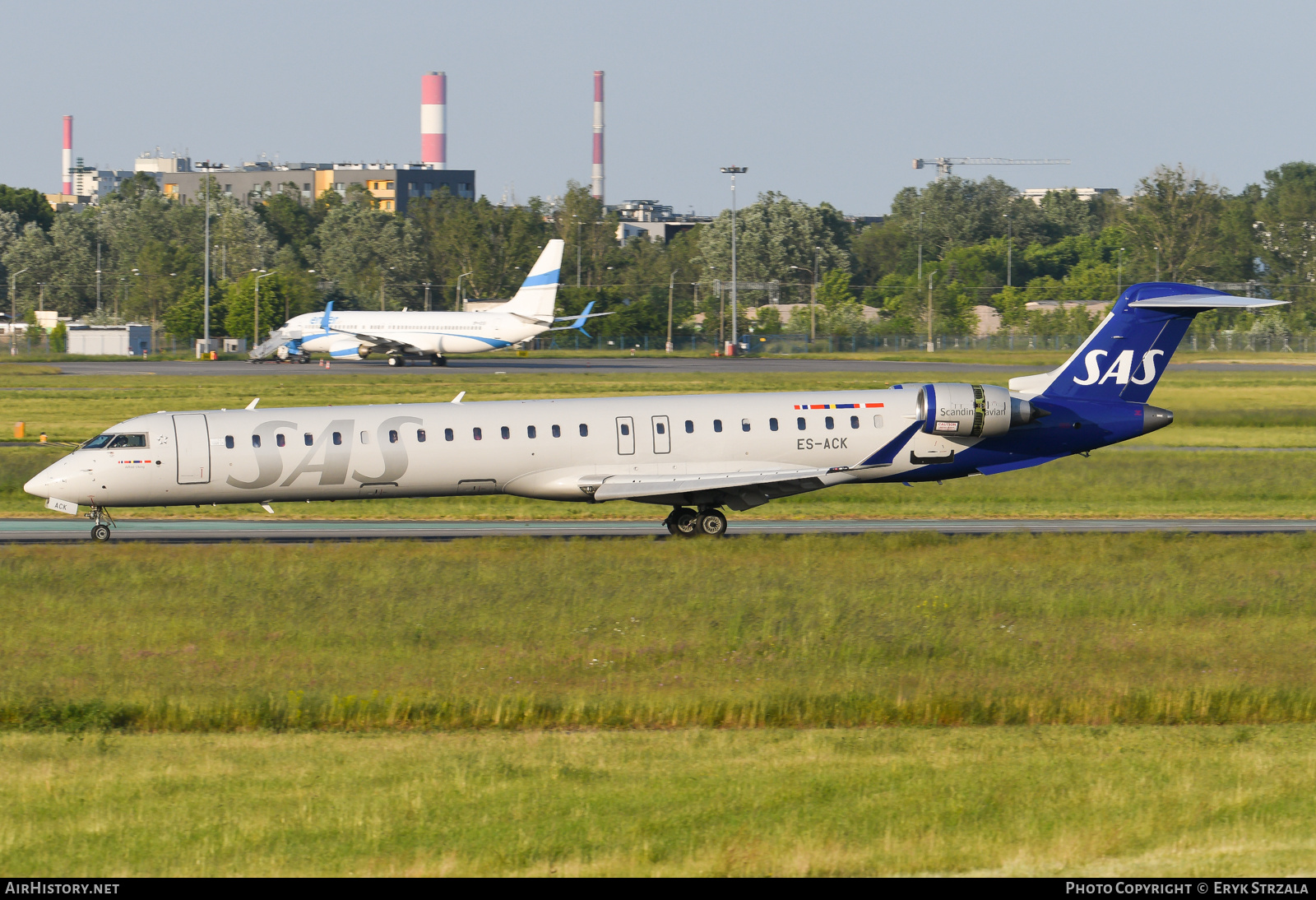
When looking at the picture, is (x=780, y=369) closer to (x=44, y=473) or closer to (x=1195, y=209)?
(x=44, y=473)

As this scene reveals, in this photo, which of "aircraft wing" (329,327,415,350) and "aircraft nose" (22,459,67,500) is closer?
"aircraft nose" (22,459,67,500)

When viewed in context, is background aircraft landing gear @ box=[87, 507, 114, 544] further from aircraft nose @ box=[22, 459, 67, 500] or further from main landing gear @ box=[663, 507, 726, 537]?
main landing gear @ box=[663, 507, 726, 537]

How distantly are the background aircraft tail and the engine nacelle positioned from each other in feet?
250

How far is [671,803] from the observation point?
13.4 meters

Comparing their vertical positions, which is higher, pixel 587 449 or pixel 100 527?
pixel 587 449

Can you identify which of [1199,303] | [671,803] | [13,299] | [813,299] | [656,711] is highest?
[13,299]

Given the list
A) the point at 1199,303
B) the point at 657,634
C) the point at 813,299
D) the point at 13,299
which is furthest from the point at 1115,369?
the point at 13,299

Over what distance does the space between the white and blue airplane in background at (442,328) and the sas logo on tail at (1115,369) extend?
2880 inches

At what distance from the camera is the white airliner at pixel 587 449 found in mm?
31359

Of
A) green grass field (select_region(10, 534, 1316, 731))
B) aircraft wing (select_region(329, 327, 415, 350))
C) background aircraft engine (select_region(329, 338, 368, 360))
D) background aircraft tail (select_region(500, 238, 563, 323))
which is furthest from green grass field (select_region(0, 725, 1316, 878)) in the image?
background aircraft engine (select_region(329, 338, 368, 360))

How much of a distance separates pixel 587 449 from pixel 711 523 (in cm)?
332

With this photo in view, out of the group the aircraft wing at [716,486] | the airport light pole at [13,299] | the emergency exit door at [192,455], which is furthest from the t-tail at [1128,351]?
the airport light pole at [13,299]

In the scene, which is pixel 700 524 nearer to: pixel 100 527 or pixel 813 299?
pixel 100 527

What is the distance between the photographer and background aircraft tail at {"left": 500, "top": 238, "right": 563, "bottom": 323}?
351 feet
